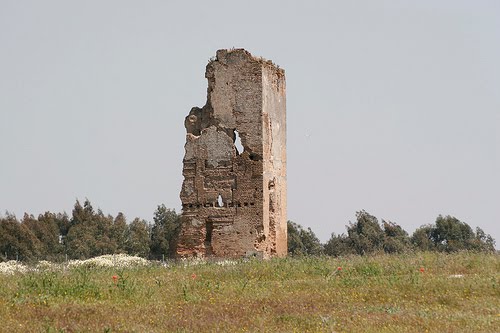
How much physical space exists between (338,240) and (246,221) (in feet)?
76.0

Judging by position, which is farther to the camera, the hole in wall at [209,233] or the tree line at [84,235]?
the tree line at [84,235]

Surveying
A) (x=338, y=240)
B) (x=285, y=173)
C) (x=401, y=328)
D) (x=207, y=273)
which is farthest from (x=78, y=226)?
(x=401, y=328)

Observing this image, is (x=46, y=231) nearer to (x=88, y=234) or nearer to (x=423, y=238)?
(x=88, y=234)

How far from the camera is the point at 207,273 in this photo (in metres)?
21.2

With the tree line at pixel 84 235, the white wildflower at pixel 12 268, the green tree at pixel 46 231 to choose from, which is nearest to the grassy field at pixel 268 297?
the white wildflower at pixel 12 268

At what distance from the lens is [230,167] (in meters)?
27.4

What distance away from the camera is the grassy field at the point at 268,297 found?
15.4 meters

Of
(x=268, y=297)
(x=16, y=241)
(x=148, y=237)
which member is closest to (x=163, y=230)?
(x=148, y=237)

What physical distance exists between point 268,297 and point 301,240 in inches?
1268

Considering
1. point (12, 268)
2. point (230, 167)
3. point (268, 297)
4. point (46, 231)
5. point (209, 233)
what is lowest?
point (268, 297)

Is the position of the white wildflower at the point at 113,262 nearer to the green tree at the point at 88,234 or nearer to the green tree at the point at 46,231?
the green tree at the point at 88,234

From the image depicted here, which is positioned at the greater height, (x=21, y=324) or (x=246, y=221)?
(x=246, y=221)

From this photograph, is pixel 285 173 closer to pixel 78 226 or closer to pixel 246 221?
pixel 246 221

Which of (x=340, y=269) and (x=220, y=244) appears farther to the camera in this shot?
(x=220, y=244)
